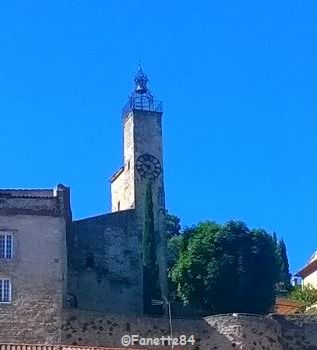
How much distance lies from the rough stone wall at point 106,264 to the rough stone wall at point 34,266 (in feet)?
23.8

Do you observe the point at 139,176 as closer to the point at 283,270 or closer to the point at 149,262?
Answer: the point at 149,262

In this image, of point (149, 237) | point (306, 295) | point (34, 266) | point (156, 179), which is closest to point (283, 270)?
point (306, 295)

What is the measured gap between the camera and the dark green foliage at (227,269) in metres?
72.6

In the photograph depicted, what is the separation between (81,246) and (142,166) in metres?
9.79

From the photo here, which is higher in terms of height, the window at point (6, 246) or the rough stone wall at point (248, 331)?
the window at point (6, 246)

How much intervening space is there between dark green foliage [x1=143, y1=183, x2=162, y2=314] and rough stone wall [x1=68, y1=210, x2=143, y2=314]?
37cm

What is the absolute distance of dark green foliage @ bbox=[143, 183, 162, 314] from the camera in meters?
71.9

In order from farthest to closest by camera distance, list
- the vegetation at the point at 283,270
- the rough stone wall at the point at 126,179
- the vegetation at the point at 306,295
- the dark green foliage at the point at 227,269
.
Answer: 1. the vegetation at the point at 283,270
2. the rough stone wall at the point at 126,179
3. the vegetation at the point at 306,295
4. the dark green foliage at the point at 227,269

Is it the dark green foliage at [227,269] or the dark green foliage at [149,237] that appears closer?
the dark green foliage at [227,269]

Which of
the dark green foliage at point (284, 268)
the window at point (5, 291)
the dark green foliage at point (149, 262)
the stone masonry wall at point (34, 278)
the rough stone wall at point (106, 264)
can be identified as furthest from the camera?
the dark green foliage at point (284, 268)

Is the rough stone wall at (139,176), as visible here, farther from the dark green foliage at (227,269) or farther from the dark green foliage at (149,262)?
the dark green foliage at (227,269)

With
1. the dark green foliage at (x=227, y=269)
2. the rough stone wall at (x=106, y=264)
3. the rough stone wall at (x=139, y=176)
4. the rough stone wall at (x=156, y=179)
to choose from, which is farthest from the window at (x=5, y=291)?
the rough stone wall at (x=139, y=176)

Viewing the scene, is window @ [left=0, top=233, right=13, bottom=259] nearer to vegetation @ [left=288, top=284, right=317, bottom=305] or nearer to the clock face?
the clock face

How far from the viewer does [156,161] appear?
80.4 m
